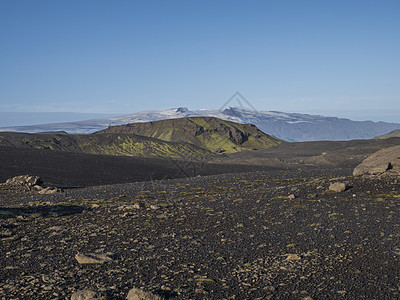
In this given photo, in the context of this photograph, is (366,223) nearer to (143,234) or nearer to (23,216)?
(143,234)

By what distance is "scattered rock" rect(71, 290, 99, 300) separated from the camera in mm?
8555

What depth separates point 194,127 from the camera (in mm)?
152875

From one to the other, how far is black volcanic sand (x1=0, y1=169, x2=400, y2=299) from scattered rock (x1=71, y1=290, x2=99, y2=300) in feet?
1.69

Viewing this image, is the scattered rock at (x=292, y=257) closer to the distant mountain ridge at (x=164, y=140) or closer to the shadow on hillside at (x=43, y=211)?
the shadow on hillside at (x=43, y=211)

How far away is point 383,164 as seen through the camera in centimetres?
2855

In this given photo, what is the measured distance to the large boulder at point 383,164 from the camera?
2802 cm

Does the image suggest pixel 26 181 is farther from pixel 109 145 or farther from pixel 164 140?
pixel 164 140

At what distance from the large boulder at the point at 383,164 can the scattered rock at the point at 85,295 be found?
24.6 meters

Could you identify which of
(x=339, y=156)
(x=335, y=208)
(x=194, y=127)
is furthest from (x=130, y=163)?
(x=194, y=127)

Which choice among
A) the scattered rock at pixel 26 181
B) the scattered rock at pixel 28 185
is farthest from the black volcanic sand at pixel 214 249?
the scattered rock at pixel 26 181

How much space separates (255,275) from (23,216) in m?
13.7

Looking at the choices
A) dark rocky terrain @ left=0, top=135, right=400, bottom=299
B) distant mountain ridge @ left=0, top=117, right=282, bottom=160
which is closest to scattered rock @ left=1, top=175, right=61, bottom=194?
dark rocky terrain @ left=0, top=135, right=400, bottom=299

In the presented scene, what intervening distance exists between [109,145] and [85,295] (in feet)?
374

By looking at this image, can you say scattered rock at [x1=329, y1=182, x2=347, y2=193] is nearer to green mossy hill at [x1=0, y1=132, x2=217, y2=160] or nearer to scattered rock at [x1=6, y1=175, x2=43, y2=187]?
scattered rock at [x1=6, y1=175, x2=43, y2=187]
